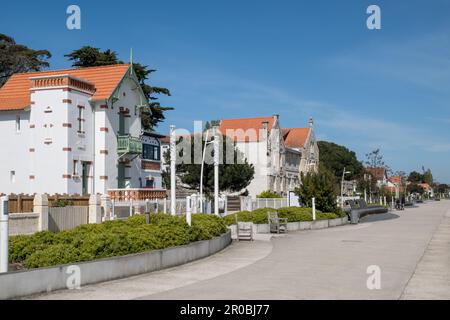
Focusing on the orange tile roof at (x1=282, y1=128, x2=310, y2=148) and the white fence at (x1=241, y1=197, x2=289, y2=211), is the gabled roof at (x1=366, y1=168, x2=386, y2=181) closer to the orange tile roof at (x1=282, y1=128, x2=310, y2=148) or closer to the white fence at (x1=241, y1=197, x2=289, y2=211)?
the orange tile roof at (x1=282, y1=128, x2=310, y2=148)

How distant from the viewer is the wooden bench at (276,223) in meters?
29.6

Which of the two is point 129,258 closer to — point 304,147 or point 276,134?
point 276,134

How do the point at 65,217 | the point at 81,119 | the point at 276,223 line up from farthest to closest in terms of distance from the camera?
the point at 81,119 → the point at 276,223 → the point at 65,217

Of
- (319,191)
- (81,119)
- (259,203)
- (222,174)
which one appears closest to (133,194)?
(81,119)

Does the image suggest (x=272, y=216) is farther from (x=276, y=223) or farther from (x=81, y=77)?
(x=81, y=77)

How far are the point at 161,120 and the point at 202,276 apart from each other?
4851 cm

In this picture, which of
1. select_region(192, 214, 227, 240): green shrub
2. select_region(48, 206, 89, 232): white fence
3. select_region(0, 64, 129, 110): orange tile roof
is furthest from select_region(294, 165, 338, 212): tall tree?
select_region(48, 206, 89, 232): white fence

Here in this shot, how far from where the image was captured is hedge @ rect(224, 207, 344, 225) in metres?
30.8

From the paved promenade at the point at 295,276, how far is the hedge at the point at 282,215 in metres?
8.42

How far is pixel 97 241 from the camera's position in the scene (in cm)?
1356

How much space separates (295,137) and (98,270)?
250 feet

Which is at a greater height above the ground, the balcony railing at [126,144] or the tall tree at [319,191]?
the balcony railing at [126,144]

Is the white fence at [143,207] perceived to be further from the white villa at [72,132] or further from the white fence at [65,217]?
the white villa at [72,132]

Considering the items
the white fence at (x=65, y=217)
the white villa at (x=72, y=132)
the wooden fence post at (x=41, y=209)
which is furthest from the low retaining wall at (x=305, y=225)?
the white villa at (x=72, y=132)
